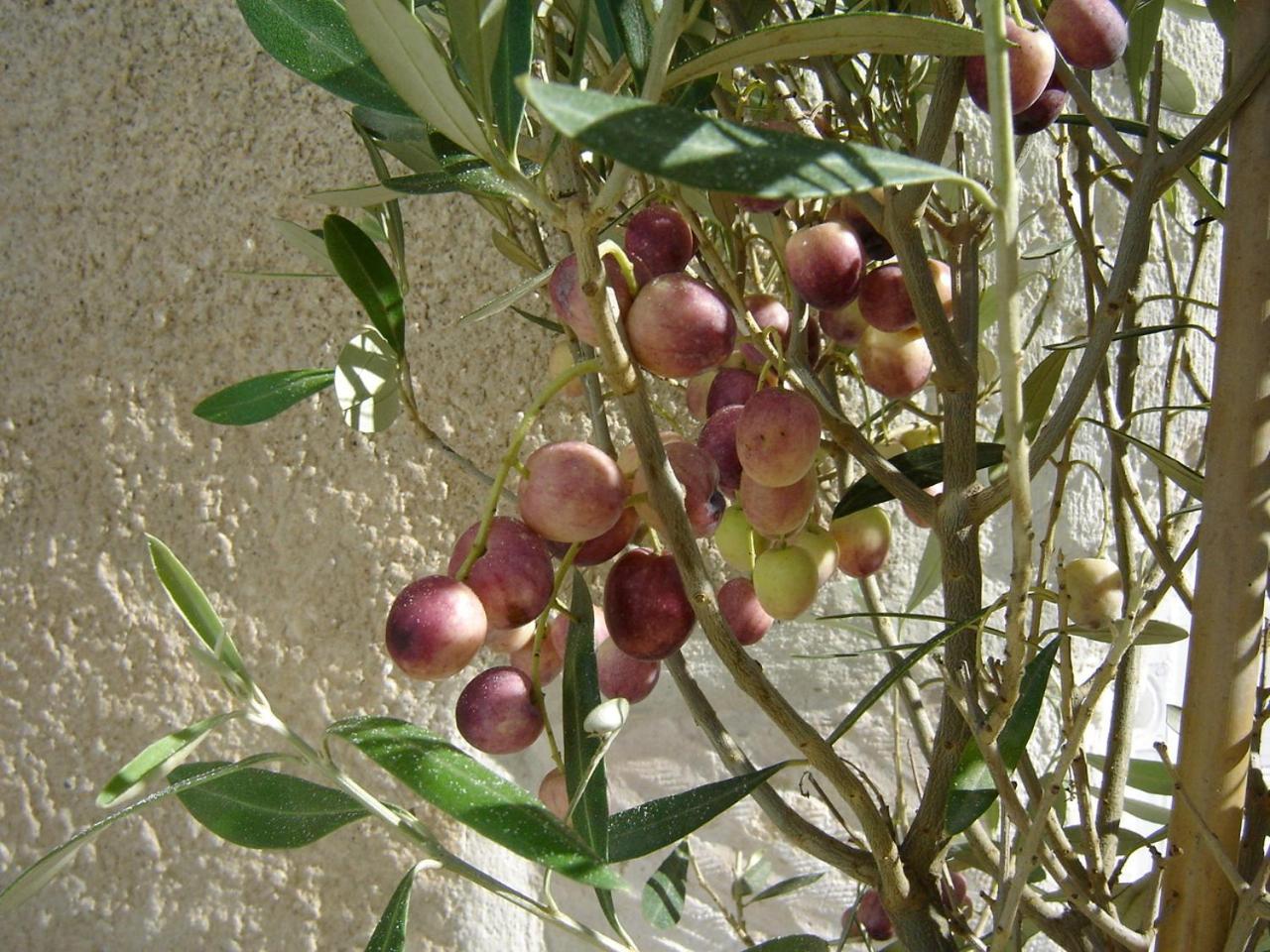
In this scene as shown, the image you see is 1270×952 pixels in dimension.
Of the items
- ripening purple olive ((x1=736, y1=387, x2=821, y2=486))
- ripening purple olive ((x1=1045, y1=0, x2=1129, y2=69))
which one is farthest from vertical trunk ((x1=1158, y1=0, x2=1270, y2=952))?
ripening purple olive ((x1=736, y1=387, x2=821, y2=486))

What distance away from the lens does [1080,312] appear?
991 mm

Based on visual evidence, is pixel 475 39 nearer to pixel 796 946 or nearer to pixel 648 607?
pixel 648 607

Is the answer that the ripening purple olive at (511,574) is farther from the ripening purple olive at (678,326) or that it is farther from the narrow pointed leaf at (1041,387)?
the narrow pointed leaf at (1041,387)

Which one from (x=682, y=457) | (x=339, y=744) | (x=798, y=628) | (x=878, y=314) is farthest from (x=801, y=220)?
(x=339, y=744)

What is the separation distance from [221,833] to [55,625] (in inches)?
18.4

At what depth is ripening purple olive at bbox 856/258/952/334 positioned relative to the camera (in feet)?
1.51

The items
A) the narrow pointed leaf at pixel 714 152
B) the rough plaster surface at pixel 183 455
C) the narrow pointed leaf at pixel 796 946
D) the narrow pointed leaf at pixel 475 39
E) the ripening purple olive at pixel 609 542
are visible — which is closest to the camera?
the narrow pointed leaf at pixel 714 152

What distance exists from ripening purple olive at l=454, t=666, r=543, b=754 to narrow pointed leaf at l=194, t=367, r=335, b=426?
200 millimetres

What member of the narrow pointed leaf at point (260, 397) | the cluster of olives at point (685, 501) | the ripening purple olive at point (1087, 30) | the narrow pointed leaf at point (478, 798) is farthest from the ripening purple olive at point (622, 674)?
the ripening purple olive at point (1087, 30)

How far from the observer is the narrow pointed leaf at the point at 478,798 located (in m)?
0.36

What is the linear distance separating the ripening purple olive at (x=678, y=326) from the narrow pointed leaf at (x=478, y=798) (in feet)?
0.54

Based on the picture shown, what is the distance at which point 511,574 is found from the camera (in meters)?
0.38

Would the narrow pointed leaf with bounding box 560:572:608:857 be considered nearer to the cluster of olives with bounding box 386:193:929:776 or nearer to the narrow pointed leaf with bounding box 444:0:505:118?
the cluster of olives with bounding box 386:193:929:776

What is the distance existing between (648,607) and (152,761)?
19 cm
